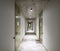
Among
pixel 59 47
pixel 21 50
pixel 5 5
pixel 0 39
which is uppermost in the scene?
pixel 5 5

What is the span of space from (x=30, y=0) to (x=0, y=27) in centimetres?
234

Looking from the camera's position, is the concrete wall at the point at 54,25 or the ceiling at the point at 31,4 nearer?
the concrete wall at the point at 54,25

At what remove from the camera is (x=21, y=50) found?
208 inches

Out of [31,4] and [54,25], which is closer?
[54,25]

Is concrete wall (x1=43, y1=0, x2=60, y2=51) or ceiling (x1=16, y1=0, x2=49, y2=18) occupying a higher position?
ceiling (x1=16, y1=0, x2=49, y2=18)

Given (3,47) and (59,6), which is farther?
(59,6)

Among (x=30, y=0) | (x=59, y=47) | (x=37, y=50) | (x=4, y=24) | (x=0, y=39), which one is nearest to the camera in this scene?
(x=0, y=39)

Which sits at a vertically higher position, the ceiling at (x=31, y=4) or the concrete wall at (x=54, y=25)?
the ceiling at (x=31, y=4)

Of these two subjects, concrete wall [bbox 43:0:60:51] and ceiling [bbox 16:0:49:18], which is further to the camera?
ceiling [bbox 16:0:49:18]

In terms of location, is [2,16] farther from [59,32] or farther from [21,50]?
[21,50]

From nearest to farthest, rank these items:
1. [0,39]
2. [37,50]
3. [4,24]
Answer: [0,39], [4,24], [37,50]

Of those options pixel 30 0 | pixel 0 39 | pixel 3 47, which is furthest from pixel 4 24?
pixel 30 0

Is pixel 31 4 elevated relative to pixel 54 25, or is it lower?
elevated

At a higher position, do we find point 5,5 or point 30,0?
point 30,0
